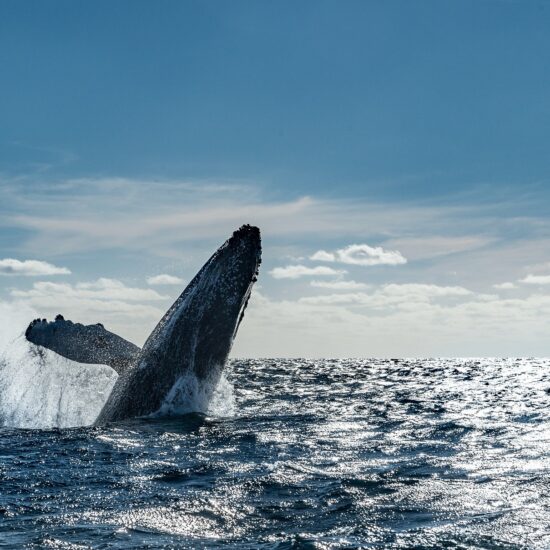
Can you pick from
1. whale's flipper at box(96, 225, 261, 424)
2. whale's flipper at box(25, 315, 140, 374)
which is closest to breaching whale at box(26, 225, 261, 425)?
whale's flipper at box(96, 225, 261, 424)

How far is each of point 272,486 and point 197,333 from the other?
4.10 meters

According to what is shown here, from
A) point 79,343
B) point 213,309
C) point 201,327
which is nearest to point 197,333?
point 201,327

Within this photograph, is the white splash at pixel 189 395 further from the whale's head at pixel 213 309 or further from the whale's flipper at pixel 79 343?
the whale's flipper at pixel 79 343

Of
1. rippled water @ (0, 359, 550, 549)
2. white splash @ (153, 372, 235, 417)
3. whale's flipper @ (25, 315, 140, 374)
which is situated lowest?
rippled water @ (0, 359, 550, 549)

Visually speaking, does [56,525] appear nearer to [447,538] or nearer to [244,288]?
[447,538]

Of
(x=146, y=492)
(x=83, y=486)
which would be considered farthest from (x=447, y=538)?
(x=83, y=486)

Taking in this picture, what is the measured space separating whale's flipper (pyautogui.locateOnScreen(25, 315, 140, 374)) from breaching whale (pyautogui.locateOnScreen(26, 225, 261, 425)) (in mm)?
542

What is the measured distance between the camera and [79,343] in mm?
11641

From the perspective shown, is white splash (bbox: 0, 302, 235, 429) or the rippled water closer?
the rippled water

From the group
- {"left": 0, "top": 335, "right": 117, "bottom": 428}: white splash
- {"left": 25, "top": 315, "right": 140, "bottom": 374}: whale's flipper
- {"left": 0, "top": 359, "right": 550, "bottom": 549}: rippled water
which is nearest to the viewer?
{"left": 0, "top": 359, "right": 550, "bottom": 549}: rippled water

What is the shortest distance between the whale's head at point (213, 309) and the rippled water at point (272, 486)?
1.08m

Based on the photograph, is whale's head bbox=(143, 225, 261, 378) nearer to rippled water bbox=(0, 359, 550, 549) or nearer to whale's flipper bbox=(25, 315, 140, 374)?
rippled water bbox=(0, 359, 550, 549)

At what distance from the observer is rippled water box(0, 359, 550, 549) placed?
505 cm

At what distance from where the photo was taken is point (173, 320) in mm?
10617
